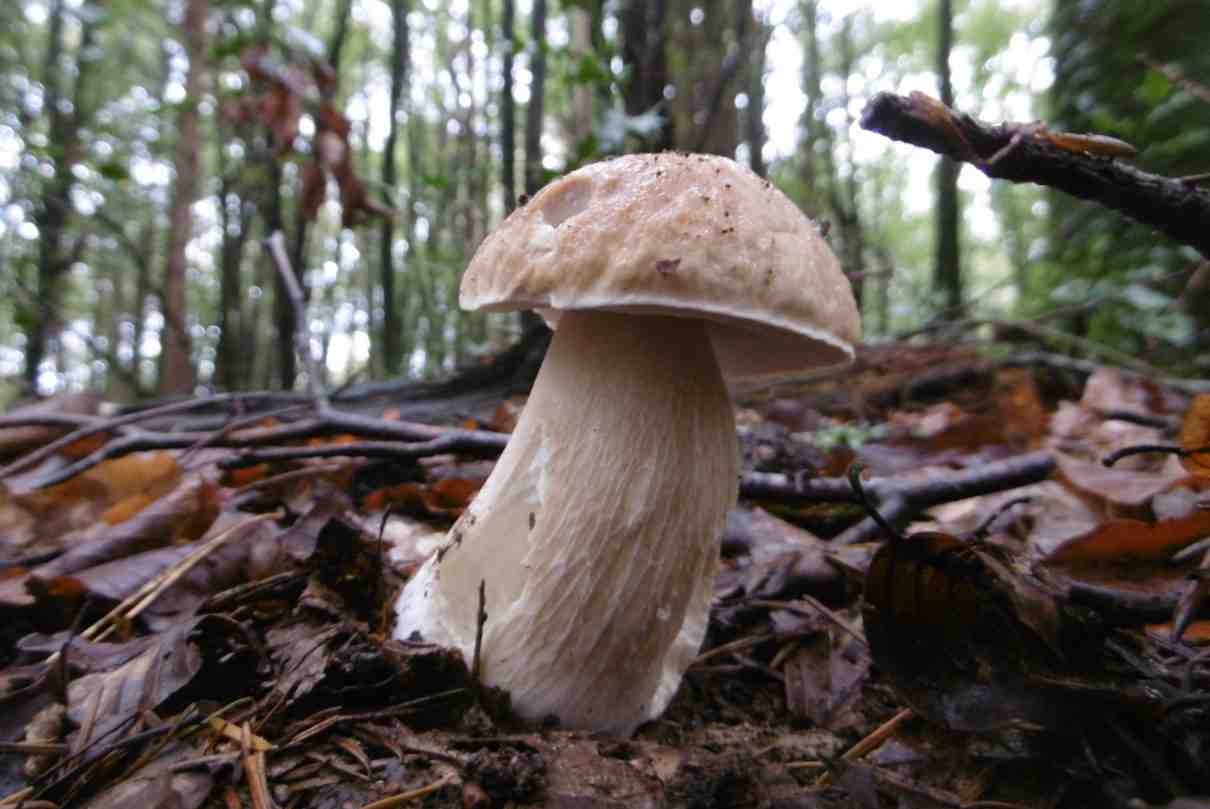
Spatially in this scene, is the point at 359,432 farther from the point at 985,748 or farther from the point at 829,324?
the point at 985,748

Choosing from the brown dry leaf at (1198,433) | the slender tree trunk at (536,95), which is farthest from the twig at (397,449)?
the slender tree trunk at (536,95)

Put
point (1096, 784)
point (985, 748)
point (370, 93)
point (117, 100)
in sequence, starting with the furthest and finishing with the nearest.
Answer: point (370, 93)
point (117, 100)
point (985, 748)
point (1096, 784)

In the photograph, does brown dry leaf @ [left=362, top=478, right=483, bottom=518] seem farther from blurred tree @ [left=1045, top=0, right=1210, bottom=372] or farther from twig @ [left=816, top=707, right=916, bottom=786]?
blurred tree @ [left=1045, top=0, right=1210, bottom=372]

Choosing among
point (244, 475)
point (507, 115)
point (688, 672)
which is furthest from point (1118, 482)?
point (507, 115)

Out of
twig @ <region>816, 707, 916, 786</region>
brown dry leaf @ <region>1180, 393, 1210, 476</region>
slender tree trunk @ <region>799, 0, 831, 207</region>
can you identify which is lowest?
twig @ <region>816, 707, 916, 786</region>

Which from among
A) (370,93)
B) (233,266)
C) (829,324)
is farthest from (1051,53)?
(370,93)

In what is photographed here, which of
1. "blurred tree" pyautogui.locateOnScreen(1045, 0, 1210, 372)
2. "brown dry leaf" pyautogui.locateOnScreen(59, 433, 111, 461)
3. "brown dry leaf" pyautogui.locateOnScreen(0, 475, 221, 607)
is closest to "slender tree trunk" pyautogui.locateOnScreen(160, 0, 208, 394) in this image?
"brown dry leaf" pyautogui.locateOnScreen(59, 433, 111, 461)
